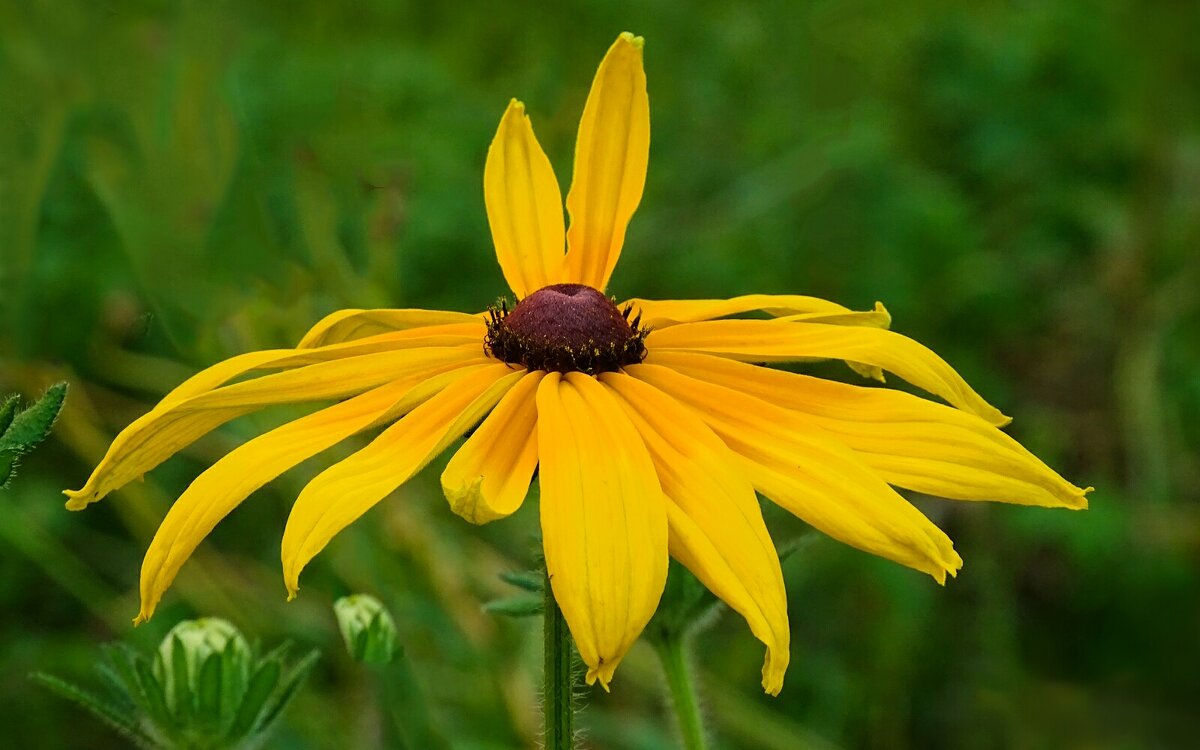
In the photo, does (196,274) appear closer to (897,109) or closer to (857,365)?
Result: (857,365)

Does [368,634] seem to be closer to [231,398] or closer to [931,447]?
[231,398]

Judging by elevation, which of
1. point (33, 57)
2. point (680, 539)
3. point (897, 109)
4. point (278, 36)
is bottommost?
point (680, 539)

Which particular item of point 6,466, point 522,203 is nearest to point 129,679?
point 6,466

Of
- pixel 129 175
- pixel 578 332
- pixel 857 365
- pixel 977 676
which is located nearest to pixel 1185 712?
pixel 977 676

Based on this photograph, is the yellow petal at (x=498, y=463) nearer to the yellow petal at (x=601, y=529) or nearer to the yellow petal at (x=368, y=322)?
the yellow petal at (x=601, y=529)

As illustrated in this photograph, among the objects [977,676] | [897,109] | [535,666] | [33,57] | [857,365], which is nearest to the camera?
[857,365]

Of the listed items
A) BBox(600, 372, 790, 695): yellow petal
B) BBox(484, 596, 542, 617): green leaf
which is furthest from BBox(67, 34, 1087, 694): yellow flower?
BBox(484, 596, 542, 617): green leaf
